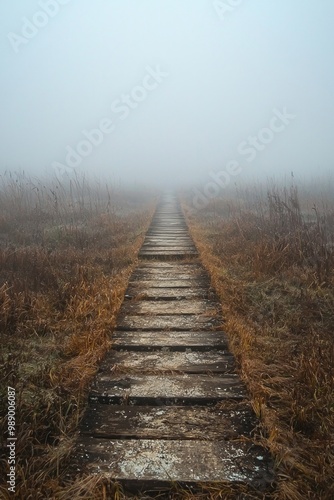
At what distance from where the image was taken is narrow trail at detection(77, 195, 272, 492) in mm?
1795

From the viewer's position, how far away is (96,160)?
64.8 m

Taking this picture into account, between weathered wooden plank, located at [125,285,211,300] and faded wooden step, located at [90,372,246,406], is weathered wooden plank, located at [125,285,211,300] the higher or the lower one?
the higher one

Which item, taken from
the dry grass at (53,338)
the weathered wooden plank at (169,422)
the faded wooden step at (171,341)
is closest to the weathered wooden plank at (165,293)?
the dry grass at (53,338)

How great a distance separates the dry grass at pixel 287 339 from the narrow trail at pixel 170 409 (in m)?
0.15

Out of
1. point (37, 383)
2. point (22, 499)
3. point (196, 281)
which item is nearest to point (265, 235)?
point (196, 281)

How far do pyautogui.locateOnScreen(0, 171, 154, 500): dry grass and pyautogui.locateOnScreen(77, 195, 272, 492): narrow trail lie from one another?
0.16 meters

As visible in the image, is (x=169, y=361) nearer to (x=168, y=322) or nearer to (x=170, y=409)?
(x=170, y=409)

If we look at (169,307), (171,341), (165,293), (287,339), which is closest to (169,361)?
(171,341)

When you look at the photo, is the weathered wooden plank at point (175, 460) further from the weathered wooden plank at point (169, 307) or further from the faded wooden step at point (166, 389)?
the weathered wooden plank at point (169, 307)

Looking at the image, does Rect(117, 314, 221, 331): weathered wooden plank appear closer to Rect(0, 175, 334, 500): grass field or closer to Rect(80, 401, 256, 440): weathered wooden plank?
Rect(0, 175, 334, 500): grass field

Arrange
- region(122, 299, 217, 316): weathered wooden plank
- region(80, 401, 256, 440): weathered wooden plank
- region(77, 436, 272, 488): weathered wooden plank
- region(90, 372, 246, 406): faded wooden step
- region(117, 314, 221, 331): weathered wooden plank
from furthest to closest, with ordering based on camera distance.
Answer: region(122, 299, 217, 316): weathered wooden plank
region(117, 314, 221, 331): weathered wooden plank
region(90, 372, 246, 406): faded wooden step
region(80, 401, 256, 440): weathered wooden plank
region(77, 436, 272, 488): weathered wooden plank

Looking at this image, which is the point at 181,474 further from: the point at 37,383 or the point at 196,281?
the point at 196,281

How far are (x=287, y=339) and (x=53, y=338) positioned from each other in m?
2.59

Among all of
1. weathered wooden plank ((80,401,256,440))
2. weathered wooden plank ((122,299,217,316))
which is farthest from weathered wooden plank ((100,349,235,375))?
weathered wooden plank ((122,299,217,316))
